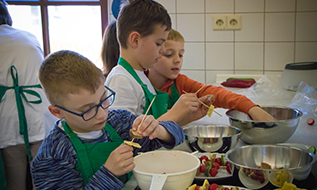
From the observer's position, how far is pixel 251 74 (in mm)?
2664

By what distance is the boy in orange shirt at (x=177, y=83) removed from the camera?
3.76 feet

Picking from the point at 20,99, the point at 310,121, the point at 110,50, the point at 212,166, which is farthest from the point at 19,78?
the point at 310,121

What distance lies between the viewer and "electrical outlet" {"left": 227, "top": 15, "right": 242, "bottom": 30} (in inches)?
103

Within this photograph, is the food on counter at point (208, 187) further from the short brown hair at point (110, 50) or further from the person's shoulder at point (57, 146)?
the short brown hair at point (110, 50)

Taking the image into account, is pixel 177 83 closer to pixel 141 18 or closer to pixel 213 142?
pixel 141 18

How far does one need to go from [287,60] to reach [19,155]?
2390 mm

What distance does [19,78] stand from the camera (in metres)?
1.53

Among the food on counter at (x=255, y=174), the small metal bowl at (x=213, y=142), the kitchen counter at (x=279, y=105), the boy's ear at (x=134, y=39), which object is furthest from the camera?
the boy's ear at (x=134, y=39)

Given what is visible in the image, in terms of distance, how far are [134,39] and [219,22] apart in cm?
169

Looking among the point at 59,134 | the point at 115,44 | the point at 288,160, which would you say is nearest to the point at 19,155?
the point at 115,44

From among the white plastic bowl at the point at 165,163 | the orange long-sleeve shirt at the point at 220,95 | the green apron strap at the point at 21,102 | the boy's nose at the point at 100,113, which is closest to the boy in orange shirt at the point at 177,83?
the orange long-sleeve shirt at the point at 220,95

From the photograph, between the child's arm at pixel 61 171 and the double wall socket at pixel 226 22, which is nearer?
the child's arm at pixel 61 171

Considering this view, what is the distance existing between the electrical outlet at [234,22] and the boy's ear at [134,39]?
170 cm

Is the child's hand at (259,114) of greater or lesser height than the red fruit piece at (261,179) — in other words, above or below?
above
